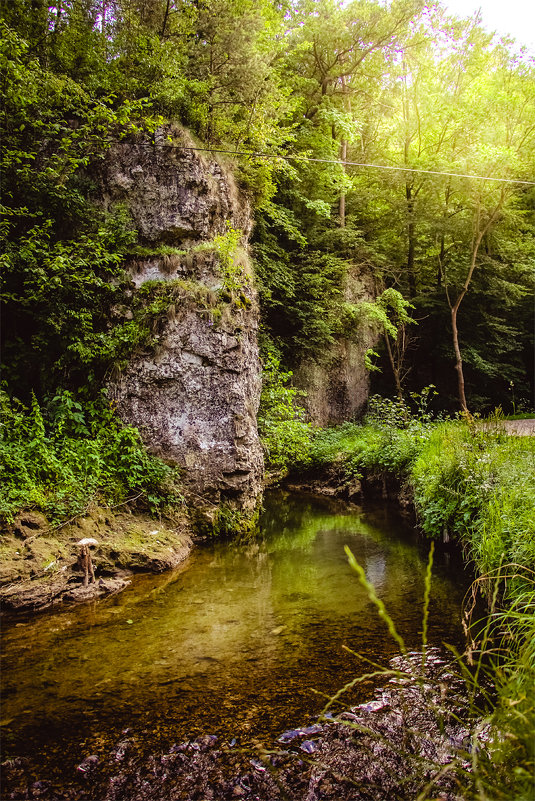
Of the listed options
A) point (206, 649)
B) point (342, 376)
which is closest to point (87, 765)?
point (206, 649)

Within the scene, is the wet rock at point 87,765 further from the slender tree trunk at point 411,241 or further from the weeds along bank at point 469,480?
the slender tree trunk at point 411,241

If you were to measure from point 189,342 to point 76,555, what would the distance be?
13.1ft

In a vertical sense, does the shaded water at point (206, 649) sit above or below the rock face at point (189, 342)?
below

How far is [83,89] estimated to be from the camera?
324 inches

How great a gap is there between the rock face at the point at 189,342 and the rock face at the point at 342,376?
6644 mm

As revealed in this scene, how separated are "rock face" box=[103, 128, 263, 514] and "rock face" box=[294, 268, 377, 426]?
6644mm

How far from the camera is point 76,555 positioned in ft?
20.0

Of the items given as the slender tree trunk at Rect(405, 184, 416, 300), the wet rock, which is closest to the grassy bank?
the wet rock

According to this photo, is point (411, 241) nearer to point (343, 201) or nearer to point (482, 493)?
point (343, 201)

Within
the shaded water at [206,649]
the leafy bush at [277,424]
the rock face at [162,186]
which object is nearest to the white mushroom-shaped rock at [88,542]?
the shaded water at [206,649]

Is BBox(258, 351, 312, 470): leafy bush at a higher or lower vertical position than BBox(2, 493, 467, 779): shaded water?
higher

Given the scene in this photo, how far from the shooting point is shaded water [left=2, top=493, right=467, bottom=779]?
3436mm

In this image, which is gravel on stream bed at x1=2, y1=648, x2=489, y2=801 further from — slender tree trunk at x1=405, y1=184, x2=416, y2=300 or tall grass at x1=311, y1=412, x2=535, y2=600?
slender tree trunk at x1=405, y1=184, x2=416, y2=300

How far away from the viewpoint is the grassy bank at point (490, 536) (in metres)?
1.72
